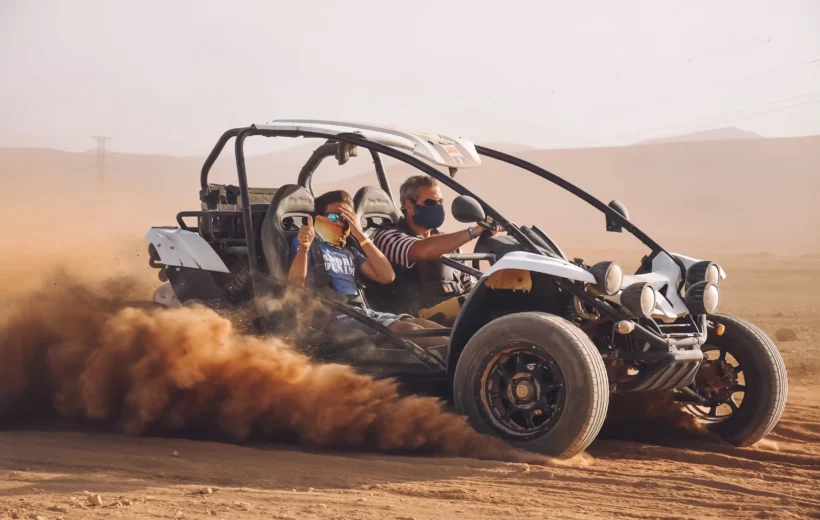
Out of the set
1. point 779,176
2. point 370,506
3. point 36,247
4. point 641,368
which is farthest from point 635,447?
point 779,176

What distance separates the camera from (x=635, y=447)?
246 inches

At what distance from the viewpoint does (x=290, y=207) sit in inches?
272

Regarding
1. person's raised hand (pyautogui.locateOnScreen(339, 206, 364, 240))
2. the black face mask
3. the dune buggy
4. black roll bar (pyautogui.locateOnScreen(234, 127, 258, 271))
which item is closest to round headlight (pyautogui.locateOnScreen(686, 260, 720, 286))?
the dune buggy

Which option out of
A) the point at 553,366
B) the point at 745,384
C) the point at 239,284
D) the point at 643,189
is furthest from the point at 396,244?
the point at 643,189

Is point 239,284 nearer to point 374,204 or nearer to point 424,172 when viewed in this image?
point 374,204

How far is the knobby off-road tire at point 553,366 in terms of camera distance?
17.8 ft

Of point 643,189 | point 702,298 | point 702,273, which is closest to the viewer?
point 702,298

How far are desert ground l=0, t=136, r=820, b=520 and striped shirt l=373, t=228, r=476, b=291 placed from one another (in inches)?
55.9

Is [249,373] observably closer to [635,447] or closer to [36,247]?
[635,447]

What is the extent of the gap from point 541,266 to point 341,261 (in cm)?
165

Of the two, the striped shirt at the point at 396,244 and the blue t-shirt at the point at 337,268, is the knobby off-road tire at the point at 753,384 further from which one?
the blue t-shirt at the point at 337,268

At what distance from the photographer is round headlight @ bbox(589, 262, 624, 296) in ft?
18.2

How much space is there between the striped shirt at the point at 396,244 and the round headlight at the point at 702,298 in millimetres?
1584

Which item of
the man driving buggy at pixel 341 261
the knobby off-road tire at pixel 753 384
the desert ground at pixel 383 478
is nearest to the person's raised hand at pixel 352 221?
the man driving buggy at pixel 341 261
